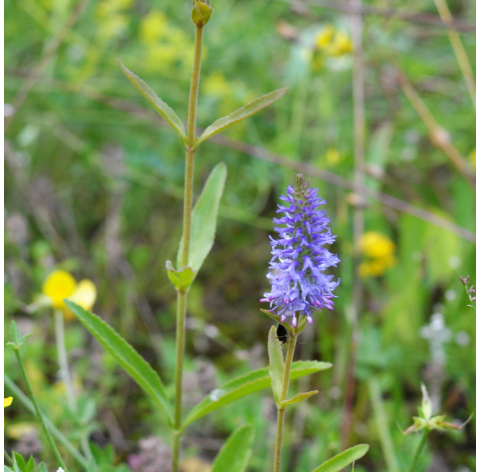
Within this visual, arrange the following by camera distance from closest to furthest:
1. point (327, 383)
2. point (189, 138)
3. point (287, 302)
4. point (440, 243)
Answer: point (287, 302) < point (189, 138) < point (327, 383) < point (440, 243)

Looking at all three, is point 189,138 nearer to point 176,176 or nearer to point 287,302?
point 287,302

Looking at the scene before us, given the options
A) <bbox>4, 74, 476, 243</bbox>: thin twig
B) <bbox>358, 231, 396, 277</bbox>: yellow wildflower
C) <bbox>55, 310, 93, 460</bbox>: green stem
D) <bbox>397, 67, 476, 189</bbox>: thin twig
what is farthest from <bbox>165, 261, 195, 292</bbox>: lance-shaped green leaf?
<bbox>397, 67, 476, 189</bbox>: thin twig

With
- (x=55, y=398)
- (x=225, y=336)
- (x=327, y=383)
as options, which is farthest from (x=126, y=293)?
(x=327, y=383)

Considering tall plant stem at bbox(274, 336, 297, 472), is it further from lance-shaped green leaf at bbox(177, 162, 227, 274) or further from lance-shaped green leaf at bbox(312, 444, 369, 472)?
lance-shaped green leaf at bbox(177, 162, 227, 274)

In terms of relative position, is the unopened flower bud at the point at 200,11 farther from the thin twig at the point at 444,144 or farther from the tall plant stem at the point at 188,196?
the thin twig at the point at 444,144

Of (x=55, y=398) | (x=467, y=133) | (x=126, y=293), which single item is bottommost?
(x=55, y=398)
